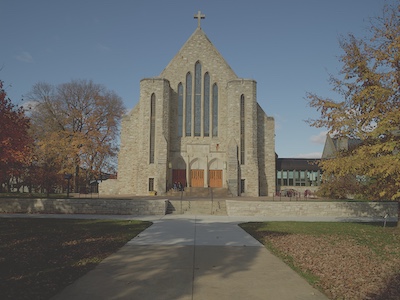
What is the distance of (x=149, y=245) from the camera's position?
9859 millimetres

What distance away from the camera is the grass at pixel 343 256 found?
605 centimetres

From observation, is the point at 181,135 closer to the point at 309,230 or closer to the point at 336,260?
the point at 309,230

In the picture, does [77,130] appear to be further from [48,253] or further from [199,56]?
[48,253]

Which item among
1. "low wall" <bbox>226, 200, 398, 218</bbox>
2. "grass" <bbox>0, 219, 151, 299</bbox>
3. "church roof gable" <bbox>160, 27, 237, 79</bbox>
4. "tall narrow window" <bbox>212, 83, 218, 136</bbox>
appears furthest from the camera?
"church roof gable" <bbox>160, 27, 237, 79</bbox>

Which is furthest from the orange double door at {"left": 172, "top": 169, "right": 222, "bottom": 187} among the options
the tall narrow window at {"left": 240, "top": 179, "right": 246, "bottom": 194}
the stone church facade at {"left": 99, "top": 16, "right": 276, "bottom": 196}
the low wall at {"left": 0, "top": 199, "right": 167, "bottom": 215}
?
the low wall at {"left": 0, "top": 199, "right": 167, "bottom": 215}

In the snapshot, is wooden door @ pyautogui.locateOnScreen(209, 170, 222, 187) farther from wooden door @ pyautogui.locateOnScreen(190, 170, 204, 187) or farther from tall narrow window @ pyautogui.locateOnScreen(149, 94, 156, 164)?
Result: tall narrow window @ pyautogui.locateOnScreen(149, 94, 156, 164)

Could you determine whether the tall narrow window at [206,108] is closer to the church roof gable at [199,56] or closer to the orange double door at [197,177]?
the church roof gable at [199,56]

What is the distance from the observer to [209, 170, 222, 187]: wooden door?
34.8 metres

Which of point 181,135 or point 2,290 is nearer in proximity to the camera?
point 2,290

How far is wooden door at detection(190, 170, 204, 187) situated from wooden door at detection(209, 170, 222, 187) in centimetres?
95

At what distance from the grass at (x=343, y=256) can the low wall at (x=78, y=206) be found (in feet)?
26.6

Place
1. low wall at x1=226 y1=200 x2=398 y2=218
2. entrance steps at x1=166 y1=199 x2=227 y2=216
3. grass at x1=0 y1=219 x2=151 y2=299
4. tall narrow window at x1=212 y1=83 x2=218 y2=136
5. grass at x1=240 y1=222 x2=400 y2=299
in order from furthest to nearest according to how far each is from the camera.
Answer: tall narrow window at x1=212 y1=83 x2=218 y2=136
entrance steps at x1=166 y1=199 x2=227 y2=216
low wall at x1=226 y1=200 x2=398 y2=218
grass at x1=240 y1=222 x2=400 y2=299
grass at x1=0 y1=219 x2=151 y2=299

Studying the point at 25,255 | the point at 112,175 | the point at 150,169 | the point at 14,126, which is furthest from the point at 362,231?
the point at 112,175

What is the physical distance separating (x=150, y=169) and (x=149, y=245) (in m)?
23.8
